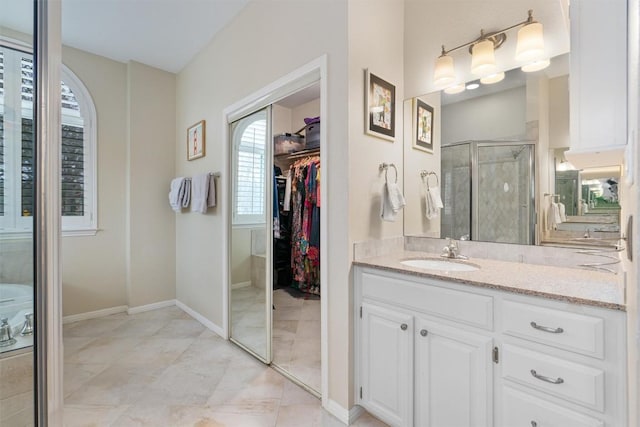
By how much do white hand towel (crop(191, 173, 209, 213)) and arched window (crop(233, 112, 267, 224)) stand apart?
39cm

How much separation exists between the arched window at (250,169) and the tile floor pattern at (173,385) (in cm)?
116

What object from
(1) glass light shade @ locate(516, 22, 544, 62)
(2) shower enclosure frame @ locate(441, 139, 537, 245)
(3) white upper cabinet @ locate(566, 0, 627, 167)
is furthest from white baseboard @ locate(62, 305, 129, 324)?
(1) glass light shade @ locate(516, 22, 544, 62)

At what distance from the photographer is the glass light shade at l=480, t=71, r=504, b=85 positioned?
1.71 m

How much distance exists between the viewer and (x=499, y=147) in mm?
1722

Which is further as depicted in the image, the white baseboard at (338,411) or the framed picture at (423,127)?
the framed picture at (423,127)

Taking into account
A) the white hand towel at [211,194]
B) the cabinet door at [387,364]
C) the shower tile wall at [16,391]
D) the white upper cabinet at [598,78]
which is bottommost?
the cabinet door at [387,364]

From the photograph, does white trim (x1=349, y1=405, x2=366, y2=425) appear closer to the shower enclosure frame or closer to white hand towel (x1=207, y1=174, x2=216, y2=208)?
the shower enclosure frame

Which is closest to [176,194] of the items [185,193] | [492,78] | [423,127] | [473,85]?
[185,193]

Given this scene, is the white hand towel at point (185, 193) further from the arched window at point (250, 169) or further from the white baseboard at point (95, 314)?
the white baseboard at point (95, 314)

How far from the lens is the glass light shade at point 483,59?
1688 millimetres

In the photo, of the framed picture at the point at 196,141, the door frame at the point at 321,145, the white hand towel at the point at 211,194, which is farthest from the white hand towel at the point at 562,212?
the framed picture at the point at 196,141

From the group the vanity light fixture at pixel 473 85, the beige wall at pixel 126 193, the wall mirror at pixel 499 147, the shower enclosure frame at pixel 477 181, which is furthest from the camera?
the beige wall at pixel 126 193

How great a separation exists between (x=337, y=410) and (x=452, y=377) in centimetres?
74

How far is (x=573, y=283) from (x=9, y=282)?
2033 millimetres
